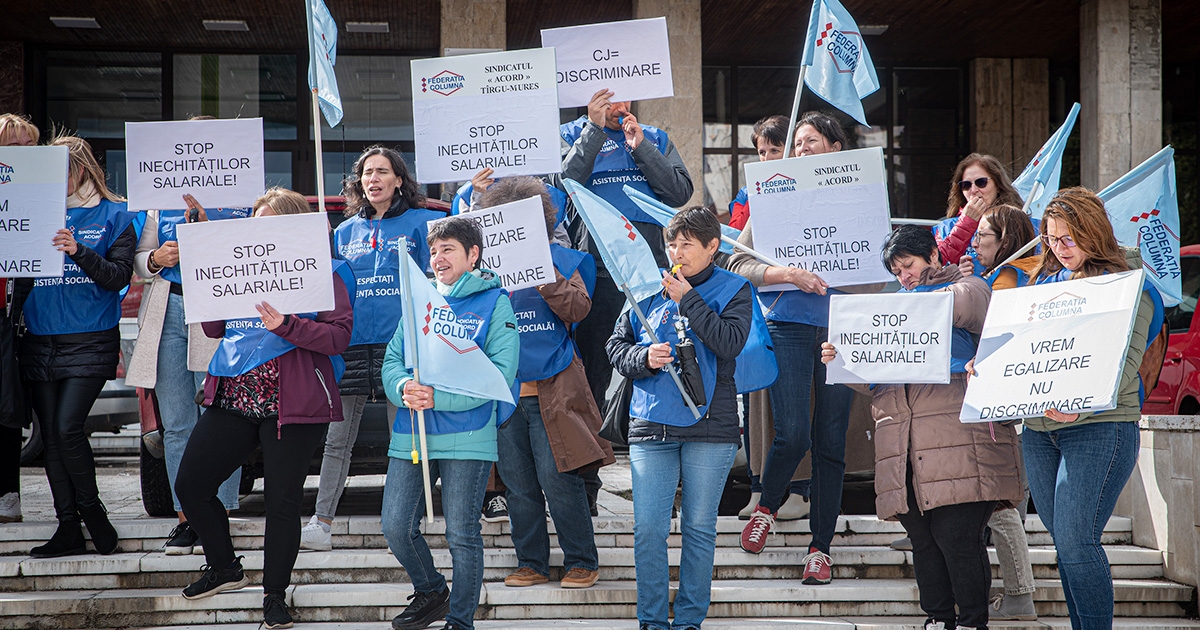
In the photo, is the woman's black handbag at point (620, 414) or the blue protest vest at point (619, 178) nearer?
the woman's black handbag at point (620, 414)

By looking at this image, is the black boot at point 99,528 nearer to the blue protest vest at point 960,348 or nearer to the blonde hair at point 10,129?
the blonde hair at point 10,129

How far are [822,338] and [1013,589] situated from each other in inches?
59.5

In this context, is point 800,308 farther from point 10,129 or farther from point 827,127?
point 10,129

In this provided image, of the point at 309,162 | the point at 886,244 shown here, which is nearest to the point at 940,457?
the point at 886,244

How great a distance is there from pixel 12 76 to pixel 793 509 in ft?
45.3

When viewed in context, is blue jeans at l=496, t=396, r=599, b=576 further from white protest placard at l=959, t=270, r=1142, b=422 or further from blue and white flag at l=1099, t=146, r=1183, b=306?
blue and white flag at l=1099, t=146, r=1183, b=306

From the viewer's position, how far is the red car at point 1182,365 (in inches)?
336

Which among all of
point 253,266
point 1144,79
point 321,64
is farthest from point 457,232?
point 1144,79

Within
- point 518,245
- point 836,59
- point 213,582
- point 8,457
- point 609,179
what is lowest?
point 213,582

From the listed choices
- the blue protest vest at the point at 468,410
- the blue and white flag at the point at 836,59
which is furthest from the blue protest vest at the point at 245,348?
the blue and white flag at the point at 836,59

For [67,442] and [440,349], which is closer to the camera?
[440,349]

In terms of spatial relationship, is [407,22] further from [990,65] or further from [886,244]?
[886,244]

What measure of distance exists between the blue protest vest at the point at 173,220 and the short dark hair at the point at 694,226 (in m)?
2.53

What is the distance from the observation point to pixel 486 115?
5.76 metres
